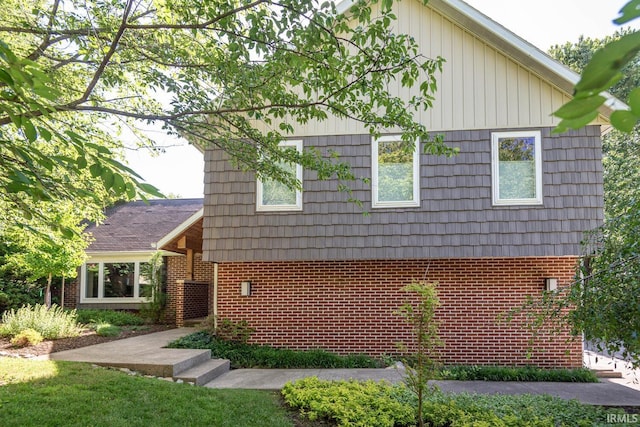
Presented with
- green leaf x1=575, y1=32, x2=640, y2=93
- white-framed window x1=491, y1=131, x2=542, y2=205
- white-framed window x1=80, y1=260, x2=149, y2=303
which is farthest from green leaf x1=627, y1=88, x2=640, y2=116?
white-framed window x1=80, y1=260, x2=149, y2=303

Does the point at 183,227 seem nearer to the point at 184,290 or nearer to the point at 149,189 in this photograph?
the point at 184,290

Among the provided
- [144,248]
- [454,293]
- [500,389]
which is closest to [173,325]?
[144,248]

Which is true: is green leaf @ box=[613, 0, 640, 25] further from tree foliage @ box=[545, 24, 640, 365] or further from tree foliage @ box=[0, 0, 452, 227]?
tree foliage @ box=[545, 24, 640, 365]

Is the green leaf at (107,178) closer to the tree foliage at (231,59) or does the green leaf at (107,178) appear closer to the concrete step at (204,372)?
the tree foliage at (231,59)

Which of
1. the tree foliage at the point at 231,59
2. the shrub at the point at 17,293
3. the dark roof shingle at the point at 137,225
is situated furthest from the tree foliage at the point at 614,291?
the shrub at the point at 17,293

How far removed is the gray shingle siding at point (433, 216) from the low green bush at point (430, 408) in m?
2.98

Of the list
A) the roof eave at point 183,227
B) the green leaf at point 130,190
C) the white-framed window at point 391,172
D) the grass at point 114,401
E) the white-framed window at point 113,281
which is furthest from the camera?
the white-framed window at point 113,281

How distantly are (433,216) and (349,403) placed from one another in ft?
14.0

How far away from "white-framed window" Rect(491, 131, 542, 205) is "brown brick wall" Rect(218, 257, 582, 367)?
130 cm

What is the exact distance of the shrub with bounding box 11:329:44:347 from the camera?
29.6 feet

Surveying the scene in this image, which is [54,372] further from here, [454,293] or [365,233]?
[454,293]

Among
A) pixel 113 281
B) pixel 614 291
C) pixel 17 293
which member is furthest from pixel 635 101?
pixel 17 293

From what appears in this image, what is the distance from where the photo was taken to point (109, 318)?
1326 centimetres

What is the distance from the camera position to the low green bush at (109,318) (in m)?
13.1
